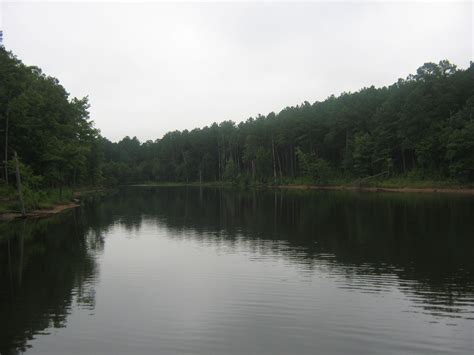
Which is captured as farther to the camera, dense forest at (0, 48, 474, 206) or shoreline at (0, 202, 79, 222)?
dense forest at (0, 48, 474, 206)

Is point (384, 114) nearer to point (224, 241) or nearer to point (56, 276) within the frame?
point (224, 241)

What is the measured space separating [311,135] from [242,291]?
286ft

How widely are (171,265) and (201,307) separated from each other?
Answer: 253 inches

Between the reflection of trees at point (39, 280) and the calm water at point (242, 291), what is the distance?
54 mm

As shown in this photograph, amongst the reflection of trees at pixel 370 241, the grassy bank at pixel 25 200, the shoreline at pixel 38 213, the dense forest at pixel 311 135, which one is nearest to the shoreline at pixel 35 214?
the shoreline at pixel 38 213

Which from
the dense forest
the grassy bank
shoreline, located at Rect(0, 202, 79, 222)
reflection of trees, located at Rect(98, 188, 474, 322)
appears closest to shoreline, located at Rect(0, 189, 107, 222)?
shoreline, located at Rect(0, 202, 79, 222)

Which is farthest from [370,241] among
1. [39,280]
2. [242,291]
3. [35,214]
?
[35,214]

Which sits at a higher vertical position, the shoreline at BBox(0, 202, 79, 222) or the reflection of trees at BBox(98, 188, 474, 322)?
the shoreline at BBox(0, 202, 79, 222)

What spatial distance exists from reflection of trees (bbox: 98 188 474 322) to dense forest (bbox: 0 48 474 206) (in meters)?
14.3

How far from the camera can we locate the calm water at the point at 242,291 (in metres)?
9.87

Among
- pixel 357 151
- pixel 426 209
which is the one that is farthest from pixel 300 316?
pixel 357 151

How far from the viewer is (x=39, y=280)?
15562 mm

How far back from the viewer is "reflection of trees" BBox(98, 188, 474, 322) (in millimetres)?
14570

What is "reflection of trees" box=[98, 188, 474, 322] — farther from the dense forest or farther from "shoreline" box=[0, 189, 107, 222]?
the dense forest
